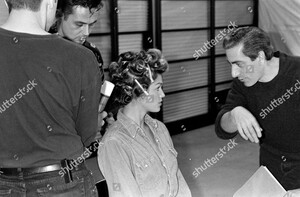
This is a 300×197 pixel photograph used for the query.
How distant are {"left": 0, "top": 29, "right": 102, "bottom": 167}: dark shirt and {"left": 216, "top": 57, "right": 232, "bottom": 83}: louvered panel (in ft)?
17.6

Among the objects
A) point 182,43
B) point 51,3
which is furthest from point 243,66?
point 182,43

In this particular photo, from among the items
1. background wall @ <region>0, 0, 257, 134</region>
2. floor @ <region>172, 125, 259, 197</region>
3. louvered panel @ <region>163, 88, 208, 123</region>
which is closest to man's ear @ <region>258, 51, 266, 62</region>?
floor @ <region>172, 125, 259, 197</region>

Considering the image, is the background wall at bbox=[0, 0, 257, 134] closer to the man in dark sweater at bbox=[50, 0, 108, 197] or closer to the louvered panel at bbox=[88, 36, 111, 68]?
the louvered panel at bbox=[88, 36, 111, 68]

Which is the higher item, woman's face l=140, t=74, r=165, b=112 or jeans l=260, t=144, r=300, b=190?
woman's face l=140, t=74, r=165, b=112

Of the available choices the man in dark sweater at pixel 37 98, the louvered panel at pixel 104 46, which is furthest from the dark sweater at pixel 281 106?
the louvered panel at pixel 104 46

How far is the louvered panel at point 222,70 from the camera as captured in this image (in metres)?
6.66

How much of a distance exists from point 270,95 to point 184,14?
409 cm

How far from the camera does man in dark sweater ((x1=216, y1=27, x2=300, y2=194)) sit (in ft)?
6.51

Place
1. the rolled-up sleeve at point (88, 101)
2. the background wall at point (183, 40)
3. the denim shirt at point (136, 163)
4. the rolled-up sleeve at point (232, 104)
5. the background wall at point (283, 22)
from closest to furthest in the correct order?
the rolled-up sleeve at point (88, 101)
the denim shirt at point (136, 163)
the rolled-up sleeve at point (232, 104)
the background wall at point (183, 40)
the background wall at point (283, 22)

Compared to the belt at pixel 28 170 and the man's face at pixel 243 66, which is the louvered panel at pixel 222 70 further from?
the belt at pixel 28 170

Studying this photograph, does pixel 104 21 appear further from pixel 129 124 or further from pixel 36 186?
pixel 36 186

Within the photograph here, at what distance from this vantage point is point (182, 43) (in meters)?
6.01

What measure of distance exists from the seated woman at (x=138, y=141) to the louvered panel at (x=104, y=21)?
2.70 metres

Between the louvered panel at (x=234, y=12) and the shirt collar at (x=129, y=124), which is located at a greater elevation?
the shirt collar at (x=129, y=124)
